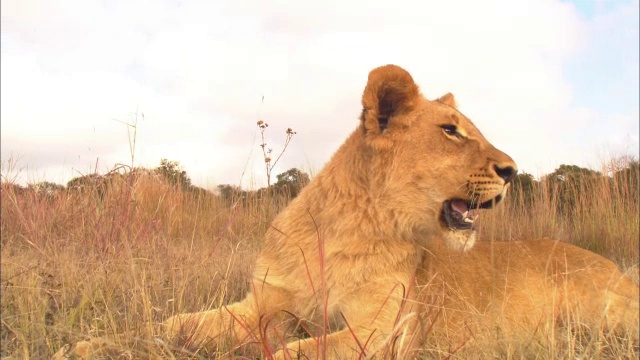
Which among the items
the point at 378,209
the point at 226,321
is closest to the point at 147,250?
the point at 226,321

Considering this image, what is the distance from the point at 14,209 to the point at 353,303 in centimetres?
471

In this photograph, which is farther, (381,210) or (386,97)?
(386,97)

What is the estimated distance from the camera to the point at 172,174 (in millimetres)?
8703

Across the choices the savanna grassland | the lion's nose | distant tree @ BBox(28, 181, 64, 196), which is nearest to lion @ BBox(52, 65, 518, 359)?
the lion's nose

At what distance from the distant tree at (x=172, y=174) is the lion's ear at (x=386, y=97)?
5.48m

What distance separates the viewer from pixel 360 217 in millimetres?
2924

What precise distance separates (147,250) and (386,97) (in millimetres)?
1936

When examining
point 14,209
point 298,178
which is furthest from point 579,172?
point 14,209

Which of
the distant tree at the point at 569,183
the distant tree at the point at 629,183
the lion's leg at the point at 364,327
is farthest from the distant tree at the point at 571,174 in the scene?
the lion's leg at the point at 364,327

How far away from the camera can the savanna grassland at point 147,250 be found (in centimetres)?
255

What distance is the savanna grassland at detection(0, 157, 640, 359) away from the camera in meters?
2.55

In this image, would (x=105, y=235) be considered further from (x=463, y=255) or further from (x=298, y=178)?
(x=298, y=178)

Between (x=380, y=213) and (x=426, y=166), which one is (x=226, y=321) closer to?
(x=380, y=213)

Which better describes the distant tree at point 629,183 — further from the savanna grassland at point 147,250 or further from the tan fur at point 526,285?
the tan fur at point 526,285
